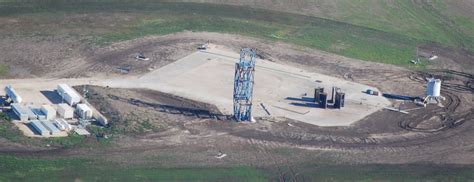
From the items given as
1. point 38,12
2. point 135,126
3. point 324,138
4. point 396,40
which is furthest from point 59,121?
point 396,40

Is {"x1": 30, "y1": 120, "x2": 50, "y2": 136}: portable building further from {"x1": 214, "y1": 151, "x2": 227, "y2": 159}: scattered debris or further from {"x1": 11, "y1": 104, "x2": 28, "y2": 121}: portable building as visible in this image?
{"x1": 214, "y1": 151, "x2": 227, "y2": 159}: scattered debris

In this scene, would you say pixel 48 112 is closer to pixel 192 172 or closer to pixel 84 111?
pixel 84 111

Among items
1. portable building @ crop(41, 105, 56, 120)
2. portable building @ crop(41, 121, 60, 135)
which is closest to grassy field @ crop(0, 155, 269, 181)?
portable building @ crop(41, 121, 60, 135)

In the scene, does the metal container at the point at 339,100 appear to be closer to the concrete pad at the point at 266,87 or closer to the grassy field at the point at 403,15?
the concrete pad at the point at 266,87

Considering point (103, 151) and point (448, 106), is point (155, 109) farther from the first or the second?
point (448, 106)

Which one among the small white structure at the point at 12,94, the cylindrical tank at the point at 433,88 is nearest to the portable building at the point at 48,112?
the small white structure at the point at 12,94
